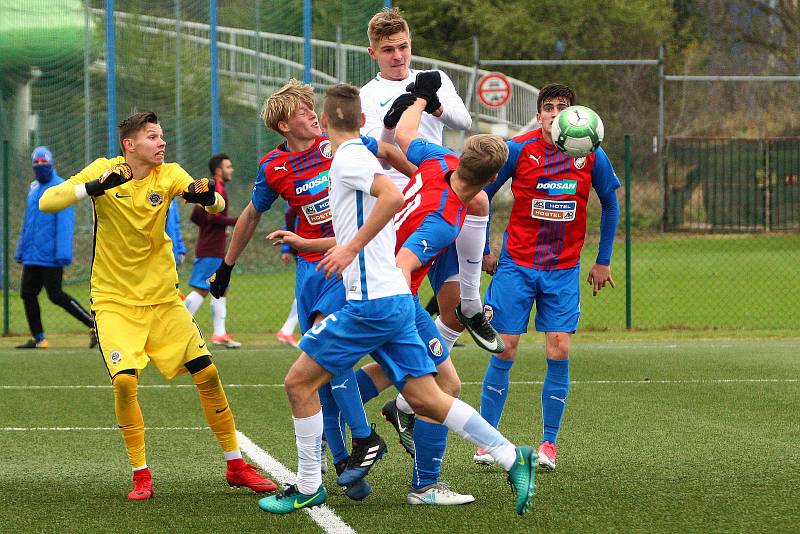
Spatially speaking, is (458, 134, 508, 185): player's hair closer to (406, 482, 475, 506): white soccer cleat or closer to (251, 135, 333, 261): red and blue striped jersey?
(251, 135, 333, 261): red and blue striped jersey

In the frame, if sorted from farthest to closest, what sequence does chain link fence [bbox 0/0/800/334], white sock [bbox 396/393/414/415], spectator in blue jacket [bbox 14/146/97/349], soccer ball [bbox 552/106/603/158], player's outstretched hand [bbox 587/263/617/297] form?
chain link fence [bbox 0/0/800/334] < spectator in blue jacket [bbox 14/146/97/349] < player's outstretched hand [bbox 587/263/617/297] < soccer ball [bbox 552/106/603/158] < white sock [bbox 396/393/414/415]

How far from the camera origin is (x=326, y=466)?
701 cm

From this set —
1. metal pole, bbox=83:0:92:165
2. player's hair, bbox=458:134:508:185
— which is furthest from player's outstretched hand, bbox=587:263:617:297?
metal pole, bbox=83:0:92:165

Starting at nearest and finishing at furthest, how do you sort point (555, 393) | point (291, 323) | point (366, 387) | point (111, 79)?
point (366, 387) → point (555, 393) → point (291, 323) → point (111, 79)

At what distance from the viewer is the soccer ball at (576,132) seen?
7.03m

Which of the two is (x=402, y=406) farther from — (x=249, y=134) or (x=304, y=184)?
(x=249, y=134)

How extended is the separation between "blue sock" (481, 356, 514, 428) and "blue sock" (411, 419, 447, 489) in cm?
129

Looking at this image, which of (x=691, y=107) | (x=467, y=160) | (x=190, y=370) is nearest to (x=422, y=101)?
(x=467, y=160)

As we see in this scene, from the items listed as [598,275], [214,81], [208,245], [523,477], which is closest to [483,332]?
[598,275]

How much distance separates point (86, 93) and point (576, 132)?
16492mm

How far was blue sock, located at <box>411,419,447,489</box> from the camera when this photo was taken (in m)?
6.08

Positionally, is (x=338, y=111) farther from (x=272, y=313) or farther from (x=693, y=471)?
(x=272, y=313)

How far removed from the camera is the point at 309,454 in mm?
5883

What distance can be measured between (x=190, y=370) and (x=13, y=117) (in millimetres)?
15804
